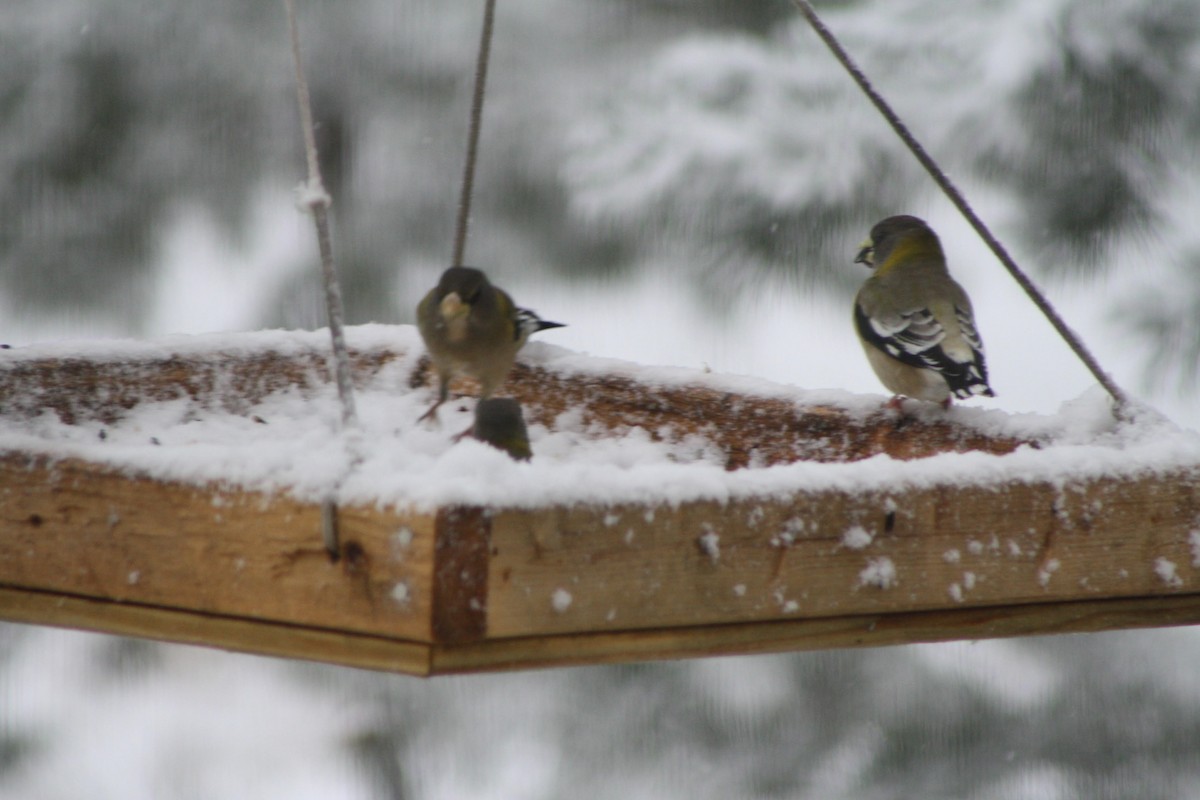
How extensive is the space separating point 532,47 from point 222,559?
2.98 meters

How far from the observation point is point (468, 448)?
1.30 metres

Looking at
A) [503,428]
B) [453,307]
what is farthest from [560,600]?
[453,307]

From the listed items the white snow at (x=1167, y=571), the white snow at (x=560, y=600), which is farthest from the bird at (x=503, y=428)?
the white snow at (x=1167, y=571)

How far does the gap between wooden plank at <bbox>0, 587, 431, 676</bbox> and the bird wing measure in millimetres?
1817

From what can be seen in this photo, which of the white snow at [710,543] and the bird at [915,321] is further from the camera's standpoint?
the bird at [915,321]

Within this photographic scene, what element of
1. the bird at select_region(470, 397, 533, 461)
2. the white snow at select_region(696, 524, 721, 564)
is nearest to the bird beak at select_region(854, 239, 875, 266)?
the bird at select_region(470, 397, 533, 461)

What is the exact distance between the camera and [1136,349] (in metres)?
3.58

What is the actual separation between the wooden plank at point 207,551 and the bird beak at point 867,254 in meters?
2.31

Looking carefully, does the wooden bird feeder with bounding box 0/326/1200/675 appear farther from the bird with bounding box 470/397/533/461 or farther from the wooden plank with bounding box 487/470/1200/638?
the bird with bounding box 470/397/533/461

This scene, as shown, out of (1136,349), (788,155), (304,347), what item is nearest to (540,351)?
(304,347)

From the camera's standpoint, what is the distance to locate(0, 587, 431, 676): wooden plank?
1265 mm

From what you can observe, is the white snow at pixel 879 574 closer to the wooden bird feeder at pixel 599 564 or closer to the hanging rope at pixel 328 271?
the wooden bird feeder at pixel 599 564

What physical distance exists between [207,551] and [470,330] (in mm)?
1005

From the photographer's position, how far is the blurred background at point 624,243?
3.57 metres
